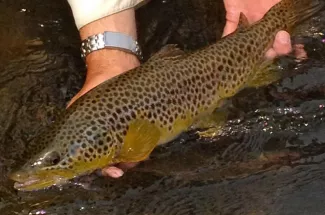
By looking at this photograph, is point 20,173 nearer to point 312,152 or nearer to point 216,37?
point 312,152

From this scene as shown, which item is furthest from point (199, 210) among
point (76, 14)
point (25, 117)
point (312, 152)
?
point (76, 14)

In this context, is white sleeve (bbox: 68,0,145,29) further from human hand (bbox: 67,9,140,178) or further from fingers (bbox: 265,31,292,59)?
fingers (bbox: 265,31,292,59)

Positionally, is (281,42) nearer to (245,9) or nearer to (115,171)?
(245,9)

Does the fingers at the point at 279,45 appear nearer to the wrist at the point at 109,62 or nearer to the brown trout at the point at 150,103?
the brown trout at the point at 150,103

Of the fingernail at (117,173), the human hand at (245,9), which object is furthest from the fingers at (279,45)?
the fingernail at (117,173)

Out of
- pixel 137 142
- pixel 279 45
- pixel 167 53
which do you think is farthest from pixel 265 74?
pixel 137 142
